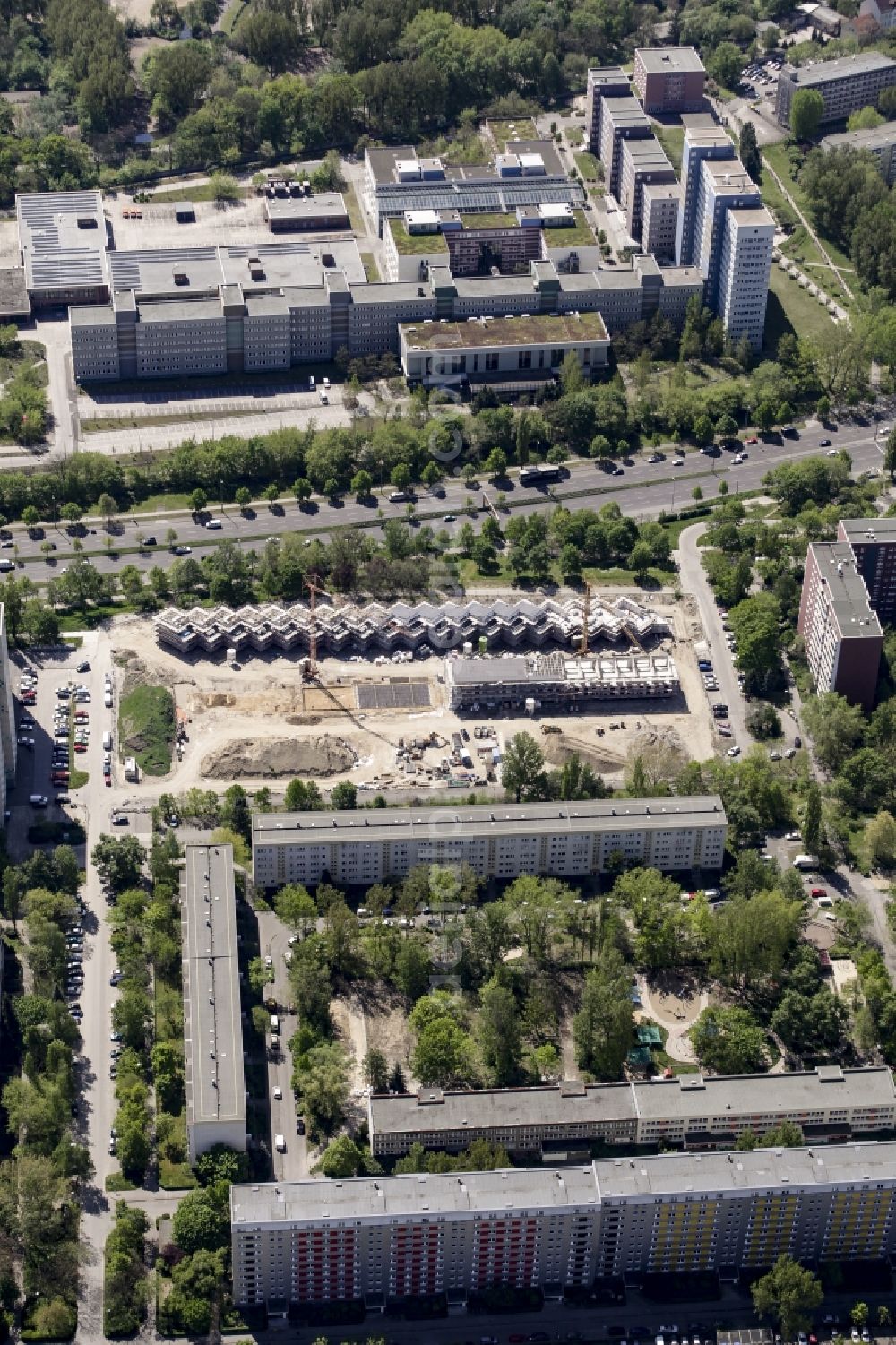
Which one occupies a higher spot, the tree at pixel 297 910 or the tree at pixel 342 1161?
the tree at pixel 297 910

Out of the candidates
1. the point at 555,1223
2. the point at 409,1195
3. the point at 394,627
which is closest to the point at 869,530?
the point at 394,627

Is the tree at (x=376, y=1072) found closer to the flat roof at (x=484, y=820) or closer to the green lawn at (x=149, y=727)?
the flat roof at (x=484, y=820)

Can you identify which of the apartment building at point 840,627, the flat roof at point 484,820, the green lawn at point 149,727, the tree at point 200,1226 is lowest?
the tree at point 200,1226

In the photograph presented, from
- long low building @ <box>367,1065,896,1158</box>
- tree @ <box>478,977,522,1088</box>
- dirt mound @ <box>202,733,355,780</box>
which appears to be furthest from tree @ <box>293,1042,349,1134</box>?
dirt mound @ <box>202,733,355,780</box>

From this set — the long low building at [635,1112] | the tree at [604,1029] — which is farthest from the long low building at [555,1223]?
the tree at [604,1029]

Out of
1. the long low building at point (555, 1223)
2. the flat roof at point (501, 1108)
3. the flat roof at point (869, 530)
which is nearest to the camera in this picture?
the long low building at point (555, 1223)

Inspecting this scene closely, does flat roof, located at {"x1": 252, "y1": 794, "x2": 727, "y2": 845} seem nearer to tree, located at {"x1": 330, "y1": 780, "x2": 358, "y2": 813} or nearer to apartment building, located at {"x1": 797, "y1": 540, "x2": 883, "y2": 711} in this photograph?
tree, located at {"x1": 330, "y1": 780, "x2": 358, "y2": 813}
